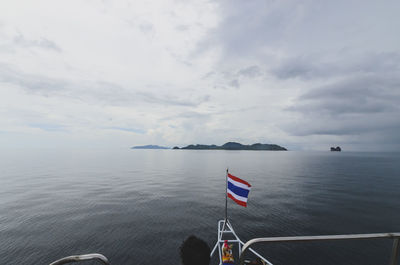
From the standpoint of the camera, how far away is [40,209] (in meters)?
25.2

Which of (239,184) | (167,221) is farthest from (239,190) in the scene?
(167,221)

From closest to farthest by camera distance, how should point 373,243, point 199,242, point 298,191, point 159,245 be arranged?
point 199,242 → point 159,245 → point 373,243 → point 298,191

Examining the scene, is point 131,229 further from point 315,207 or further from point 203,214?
point 315,207

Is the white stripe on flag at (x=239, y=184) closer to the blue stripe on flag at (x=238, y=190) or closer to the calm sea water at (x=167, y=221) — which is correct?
the blue stripe on flag at (x=238, y=190)

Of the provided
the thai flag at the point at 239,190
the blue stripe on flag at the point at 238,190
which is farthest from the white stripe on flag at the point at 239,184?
the blue stripe on flag at the point at 238,190

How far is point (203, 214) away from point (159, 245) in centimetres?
905

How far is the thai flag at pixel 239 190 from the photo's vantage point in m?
13.0

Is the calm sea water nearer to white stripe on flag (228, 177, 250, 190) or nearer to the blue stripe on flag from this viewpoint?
the blue stripe on flag

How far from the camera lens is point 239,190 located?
13.4 metres

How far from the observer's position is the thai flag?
511 inches

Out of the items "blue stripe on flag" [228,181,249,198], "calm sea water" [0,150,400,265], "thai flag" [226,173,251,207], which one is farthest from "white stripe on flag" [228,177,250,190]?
"calm sea water" [0,150,400,265]

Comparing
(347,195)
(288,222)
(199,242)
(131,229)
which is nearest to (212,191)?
(288,222)

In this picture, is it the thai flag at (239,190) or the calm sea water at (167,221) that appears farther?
the calm sea water at (167,221)

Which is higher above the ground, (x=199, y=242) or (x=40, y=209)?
(x=199, y=242)
